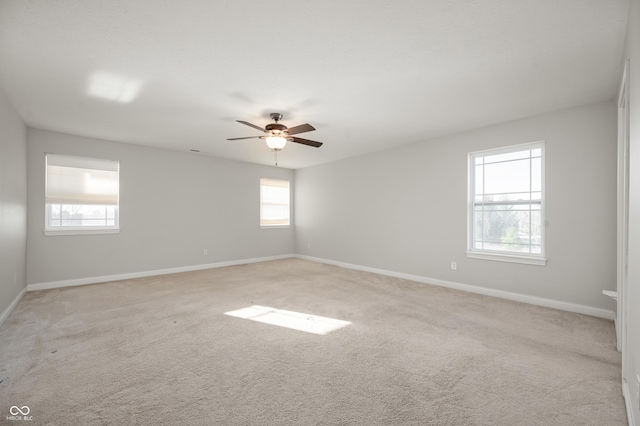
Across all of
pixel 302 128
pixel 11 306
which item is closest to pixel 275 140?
pixel 302 128

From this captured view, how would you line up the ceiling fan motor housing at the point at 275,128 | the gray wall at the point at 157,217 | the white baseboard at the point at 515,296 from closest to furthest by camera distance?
the white baseboard at the point at 515,296, the ceiling fan motor housing at the point at 275,128, the gray wall at the point at 157,217

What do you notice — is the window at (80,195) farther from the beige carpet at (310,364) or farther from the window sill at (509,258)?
the window sill at (509,258)

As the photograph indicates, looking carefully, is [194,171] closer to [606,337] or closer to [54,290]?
[54,290]

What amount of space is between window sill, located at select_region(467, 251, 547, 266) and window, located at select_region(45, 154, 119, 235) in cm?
632

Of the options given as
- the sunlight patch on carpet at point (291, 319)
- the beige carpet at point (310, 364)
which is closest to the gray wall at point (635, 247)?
the beige carpet at point (310, 364)

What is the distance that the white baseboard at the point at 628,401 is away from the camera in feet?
5.37

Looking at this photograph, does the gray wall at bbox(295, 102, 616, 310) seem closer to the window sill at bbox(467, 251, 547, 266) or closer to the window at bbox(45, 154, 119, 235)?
the window sill at bbox(467, 251, 547, 266)

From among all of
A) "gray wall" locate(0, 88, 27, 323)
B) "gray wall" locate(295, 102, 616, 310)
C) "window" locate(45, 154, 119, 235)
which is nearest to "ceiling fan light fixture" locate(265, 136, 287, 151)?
"gray wall" locate(295, 102, 616, 310)

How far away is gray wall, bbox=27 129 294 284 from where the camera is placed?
4723 millimetres

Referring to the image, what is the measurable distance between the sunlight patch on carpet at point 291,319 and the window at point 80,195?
3.54 meters

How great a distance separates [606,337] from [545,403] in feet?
5.73

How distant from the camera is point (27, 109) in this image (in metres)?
3.78

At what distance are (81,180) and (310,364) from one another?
206 inches

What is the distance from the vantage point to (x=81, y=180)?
16.6ft
